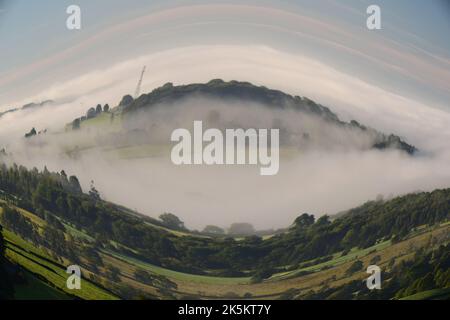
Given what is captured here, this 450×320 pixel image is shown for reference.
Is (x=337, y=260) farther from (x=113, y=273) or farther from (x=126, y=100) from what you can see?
(x=126, y=100)

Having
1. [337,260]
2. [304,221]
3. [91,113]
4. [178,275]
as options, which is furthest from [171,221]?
[337,260]

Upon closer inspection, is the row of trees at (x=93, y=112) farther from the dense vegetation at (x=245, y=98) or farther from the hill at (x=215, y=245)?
the hill at (x=215, y=245)

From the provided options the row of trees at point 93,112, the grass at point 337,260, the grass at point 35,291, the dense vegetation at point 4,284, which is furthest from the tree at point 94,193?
the dense vegetation at point 4,284

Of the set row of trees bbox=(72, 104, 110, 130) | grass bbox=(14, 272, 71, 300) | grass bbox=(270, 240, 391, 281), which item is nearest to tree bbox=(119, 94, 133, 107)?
row of trees bbox=(72, 104, 110, 130)

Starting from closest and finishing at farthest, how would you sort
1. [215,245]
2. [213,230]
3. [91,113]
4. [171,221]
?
[215,245] → [91,113] → [213,230] → [171,221]

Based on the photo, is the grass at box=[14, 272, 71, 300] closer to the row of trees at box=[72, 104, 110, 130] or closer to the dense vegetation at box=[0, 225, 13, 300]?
the dense vegetation at box=[0, 225, 13, 300]
